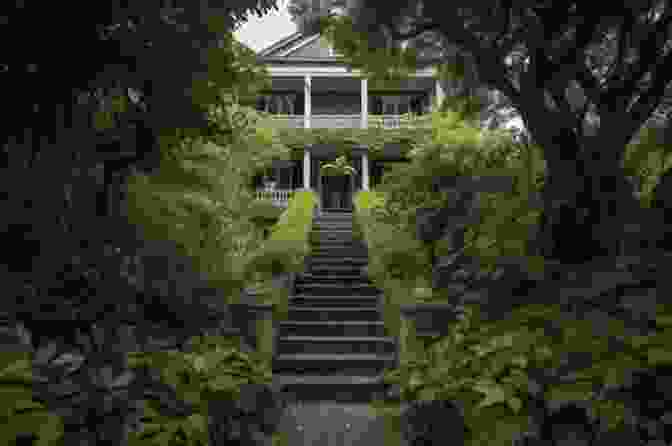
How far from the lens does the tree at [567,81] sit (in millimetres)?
4586

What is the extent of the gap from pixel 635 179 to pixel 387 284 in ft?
10.4

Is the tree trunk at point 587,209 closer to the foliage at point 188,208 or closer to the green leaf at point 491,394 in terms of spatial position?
the green leaf at point 491,394

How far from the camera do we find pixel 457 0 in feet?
15.0

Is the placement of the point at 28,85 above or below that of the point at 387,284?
above

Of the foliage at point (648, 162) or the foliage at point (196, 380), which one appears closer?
the foliage at point (196, 380)

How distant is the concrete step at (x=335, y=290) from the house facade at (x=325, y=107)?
13624mm

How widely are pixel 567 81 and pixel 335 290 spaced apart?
4164mm

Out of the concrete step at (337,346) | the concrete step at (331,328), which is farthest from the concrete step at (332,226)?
the concrete step at (337,346)

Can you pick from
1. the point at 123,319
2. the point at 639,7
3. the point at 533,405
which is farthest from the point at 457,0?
the point at 123,319

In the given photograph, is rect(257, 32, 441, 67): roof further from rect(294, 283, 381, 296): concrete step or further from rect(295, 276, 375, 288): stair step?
rect(294, 283, 381, 296): concrete step

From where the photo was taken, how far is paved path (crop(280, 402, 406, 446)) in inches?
152

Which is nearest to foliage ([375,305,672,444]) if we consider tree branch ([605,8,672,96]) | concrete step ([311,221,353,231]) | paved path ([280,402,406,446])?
paved path ([280,402,406,446])

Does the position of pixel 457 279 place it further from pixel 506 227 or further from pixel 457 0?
pixel 457 0

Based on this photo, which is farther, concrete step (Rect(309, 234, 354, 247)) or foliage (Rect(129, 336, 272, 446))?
concrete step (Rect(309, 234, 354, 247))
